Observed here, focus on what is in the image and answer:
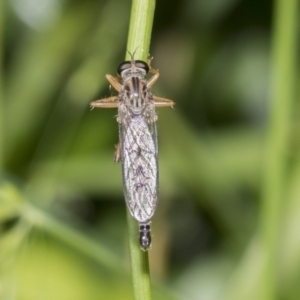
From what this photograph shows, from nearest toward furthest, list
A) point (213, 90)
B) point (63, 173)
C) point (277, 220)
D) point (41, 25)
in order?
point (277, 220)
point (63, 173)
point (41, 25)
point (213, 90)

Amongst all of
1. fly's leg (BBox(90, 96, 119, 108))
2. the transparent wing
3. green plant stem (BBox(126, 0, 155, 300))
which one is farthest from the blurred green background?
green plant stem (BBox(126, 0, 155, 300))

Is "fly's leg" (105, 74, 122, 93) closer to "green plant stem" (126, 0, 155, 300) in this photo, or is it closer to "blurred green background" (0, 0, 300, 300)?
"blurred green background" (0, 0, 300, 300)

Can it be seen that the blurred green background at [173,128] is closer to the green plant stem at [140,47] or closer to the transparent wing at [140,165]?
the transparent wing at [140,165]

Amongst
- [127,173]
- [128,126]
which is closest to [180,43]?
[128,126]

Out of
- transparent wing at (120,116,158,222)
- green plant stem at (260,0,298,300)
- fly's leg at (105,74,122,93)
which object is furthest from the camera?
fly's leg at (105,74,122,93)

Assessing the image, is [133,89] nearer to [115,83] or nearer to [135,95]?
[135,95]

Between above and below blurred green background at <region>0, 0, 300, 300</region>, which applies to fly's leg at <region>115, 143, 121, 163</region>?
below

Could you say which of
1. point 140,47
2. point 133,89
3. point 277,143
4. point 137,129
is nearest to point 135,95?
point 133,89

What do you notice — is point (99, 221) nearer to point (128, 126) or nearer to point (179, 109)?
point (179, 109)
